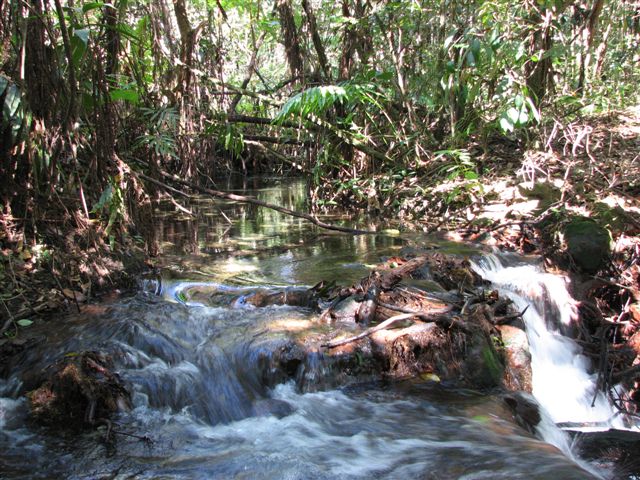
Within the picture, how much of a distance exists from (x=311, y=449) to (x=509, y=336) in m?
2.07

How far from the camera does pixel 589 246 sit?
5926 millimetres

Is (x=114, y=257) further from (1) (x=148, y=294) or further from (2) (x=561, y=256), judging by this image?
(2) (x=561, y=256)

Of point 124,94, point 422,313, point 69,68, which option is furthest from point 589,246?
point 69,68

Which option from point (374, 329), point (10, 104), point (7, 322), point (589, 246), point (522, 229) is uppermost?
point (10, 104)

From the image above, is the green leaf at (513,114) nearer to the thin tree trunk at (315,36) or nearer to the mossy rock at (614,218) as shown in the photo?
the mossy rock at (614,218)

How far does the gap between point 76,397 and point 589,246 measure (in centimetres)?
528

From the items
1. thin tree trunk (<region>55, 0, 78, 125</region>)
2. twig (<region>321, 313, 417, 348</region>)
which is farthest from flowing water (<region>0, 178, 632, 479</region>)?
thin tree trunk (<region>55, 0, 78, 125</region>)

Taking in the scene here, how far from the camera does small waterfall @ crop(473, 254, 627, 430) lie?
14.3 ft

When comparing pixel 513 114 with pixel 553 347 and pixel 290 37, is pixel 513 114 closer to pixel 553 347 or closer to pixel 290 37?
pixel 553 347

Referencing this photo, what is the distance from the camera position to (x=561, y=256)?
20.0ft

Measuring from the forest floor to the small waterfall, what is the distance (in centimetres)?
22

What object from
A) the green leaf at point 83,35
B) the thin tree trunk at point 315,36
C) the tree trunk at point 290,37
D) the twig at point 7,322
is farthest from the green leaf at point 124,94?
the thin tree trunk at point 315,36

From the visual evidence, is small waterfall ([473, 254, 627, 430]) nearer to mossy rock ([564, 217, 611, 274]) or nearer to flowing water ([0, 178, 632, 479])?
flowing water ([0, 178, 632, 479])

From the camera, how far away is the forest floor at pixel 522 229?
4488 millimetres
